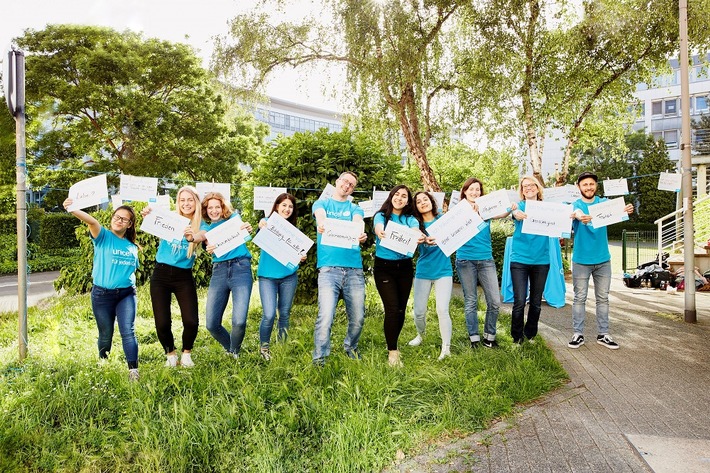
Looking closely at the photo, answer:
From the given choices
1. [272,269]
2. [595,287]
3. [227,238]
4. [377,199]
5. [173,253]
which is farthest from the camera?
[377,199]

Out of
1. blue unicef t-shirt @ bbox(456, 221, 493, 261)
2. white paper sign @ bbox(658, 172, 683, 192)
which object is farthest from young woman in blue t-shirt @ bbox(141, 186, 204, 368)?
white paper sign @ bbox(658, 172, 683, 192)

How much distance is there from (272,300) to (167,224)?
3.94ft

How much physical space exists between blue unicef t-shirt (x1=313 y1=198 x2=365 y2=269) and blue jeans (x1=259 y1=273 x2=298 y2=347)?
46 cm

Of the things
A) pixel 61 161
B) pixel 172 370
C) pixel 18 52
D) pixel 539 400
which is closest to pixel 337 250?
pixel 172 370

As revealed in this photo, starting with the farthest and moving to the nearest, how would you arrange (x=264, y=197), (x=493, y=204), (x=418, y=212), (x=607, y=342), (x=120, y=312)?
(x=264, y=197) < (x=607, y=342) < (x=493, y=204) < (x=418, y=212) < (x=120, y=312)

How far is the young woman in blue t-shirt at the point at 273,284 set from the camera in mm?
5098

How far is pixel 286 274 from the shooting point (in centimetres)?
512

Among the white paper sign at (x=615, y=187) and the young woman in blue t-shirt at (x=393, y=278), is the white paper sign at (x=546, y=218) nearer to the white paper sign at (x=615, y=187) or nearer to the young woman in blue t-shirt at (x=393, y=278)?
the white paper sign at (x=615, y=187)

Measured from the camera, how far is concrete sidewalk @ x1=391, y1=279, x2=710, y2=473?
10.7 feet

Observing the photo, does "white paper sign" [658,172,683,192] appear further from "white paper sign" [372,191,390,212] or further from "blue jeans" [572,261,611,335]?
"white paper sign" [372,191,390,212]

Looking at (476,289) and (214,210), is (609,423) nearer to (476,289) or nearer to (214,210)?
(476,289)

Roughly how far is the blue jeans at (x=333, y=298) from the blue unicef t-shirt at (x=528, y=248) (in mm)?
1959

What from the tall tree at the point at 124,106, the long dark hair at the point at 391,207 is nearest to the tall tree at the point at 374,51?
the tall tree at the point at 124,106

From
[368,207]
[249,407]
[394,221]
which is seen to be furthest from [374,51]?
[249,407]
